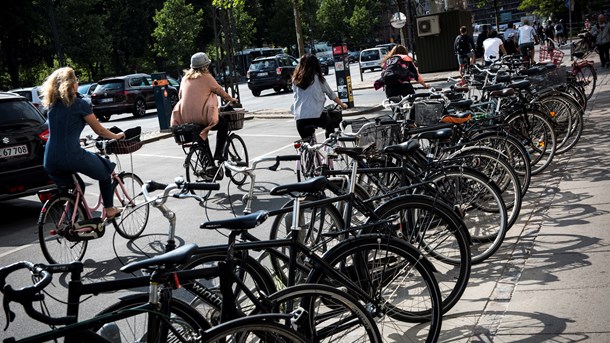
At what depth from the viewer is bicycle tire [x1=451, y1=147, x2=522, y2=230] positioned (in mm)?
6176

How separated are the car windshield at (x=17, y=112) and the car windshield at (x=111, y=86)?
61.3 ft

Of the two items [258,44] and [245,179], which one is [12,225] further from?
[258,44]

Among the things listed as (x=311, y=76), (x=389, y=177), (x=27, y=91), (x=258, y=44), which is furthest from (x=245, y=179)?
(x=258, y=44)

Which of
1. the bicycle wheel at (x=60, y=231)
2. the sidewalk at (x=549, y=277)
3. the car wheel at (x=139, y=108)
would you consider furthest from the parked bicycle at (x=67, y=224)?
the car wheel at (x=139, y=108)

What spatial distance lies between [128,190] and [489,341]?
506 cm

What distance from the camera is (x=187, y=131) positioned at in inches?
402

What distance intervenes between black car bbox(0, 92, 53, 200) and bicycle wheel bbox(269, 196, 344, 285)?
6172 mm

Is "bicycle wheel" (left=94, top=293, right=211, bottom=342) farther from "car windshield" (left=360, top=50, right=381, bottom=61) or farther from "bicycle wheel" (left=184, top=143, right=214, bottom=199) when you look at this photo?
"car windshield" (left=360, top=50, right=381, bottom=61)

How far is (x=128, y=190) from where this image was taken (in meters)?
8.36

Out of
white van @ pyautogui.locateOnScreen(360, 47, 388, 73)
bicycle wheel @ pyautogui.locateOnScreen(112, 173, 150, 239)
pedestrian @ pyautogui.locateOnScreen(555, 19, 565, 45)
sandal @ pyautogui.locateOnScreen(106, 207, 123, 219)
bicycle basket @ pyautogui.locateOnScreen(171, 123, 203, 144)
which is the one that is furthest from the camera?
white van @ pyautogui.locateOnScreen(360, 47, 388, 73)

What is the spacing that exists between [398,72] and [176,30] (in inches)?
2045

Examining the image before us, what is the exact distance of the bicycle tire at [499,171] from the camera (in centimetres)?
618

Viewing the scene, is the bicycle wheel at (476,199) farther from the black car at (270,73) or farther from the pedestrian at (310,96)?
the black car at (270,73)

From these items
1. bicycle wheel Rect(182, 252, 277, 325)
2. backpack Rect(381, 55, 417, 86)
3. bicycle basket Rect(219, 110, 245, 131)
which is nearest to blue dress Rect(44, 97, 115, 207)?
bicycle basket Rect(219, 110, 245, 131)
